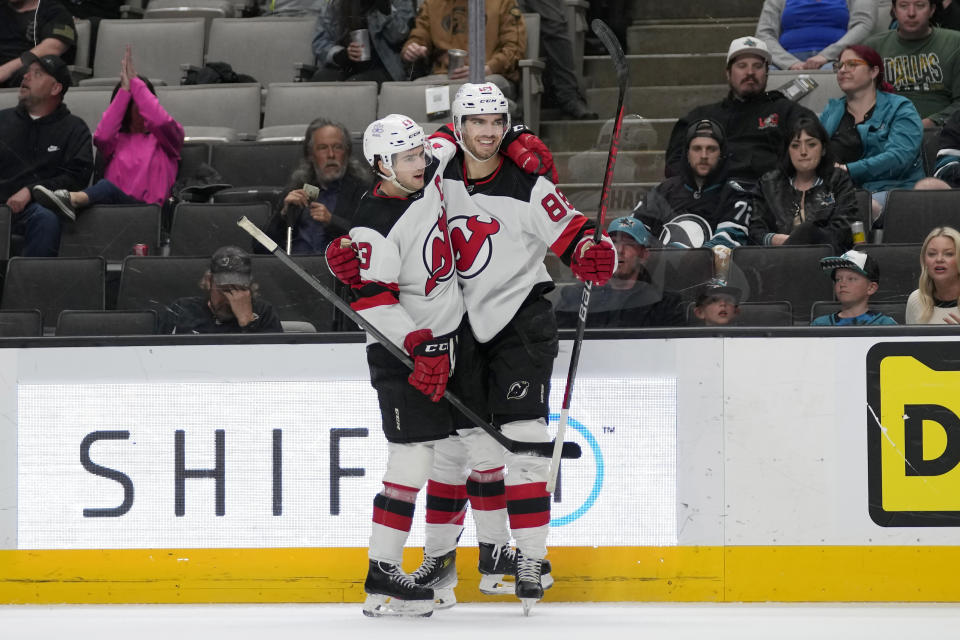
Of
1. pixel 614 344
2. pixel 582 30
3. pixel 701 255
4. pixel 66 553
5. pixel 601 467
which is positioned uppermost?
pixel 582 30

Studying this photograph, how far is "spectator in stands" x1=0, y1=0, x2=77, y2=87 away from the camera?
5574 millimetres

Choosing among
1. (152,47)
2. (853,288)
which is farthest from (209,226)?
(853,288)

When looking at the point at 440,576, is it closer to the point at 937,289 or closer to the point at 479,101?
the point at 479,101

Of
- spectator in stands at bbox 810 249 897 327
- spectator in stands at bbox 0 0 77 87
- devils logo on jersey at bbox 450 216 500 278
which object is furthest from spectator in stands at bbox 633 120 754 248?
spectator in stands at bbox 0 0 77 87

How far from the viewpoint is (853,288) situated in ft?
11.5

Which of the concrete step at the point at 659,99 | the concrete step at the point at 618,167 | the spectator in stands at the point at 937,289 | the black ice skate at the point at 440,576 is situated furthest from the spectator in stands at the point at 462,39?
the black ice skate at the point at 440,576

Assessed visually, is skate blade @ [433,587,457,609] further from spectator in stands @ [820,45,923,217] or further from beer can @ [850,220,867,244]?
spectator in stands @ [820,45,923,217]

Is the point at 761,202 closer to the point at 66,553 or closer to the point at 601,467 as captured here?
the point at 601,467

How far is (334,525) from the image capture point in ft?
11.7

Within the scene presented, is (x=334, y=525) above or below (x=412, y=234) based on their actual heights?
below

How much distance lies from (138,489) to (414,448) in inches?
32.7

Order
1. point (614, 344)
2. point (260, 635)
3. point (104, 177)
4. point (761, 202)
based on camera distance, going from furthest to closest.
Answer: point (104, 177) → point (761, 202) → point (614, 344) → point (260, 635)

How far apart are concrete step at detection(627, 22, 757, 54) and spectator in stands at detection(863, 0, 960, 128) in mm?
770

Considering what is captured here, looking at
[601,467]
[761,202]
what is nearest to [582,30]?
[761,202]
